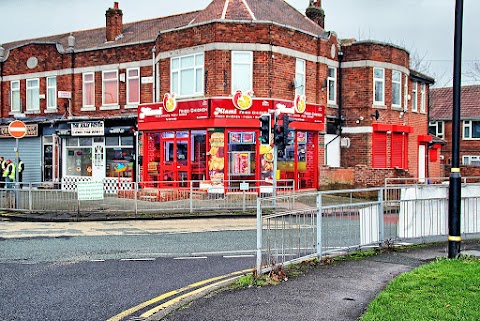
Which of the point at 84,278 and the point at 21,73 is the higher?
the point at 21,73

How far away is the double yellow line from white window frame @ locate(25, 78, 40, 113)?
24040 mm

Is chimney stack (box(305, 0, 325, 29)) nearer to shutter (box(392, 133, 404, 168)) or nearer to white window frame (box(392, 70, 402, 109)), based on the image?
white window frame (box(392, 70, 402, 109))

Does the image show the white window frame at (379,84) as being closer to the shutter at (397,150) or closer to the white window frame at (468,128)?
the shutter at (397,150)

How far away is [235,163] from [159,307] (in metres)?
15.7

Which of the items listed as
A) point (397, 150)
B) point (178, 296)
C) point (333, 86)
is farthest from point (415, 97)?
point (178, 296)

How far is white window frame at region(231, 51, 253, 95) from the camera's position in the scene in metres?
22.2

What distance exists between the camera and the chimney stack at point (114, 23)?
28938 millimetres

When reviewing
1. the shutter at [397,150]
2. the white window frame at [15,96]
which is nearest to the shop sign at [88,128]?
the white window frame at [15,96]

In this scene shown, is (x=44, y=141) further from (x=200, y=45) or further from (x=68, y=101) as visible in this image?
(x=200, y=45)

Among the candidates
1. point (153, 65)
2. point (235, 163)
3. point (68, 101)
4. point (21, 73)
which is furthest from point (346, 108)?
point (21, 73)

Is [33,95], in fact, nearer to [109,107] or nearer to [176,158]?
[109,107]

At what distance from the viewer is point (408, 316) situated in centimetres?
559

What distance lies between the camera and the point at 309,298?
6.67 m

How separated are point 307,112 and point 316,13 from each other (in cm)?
923
